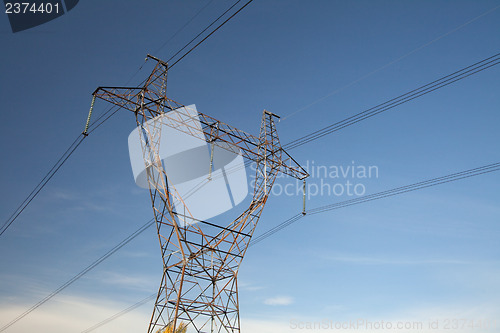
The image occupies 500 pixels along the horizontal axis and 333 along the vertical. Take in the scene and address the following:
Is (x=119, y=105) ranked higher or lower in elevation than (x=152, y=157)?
higher

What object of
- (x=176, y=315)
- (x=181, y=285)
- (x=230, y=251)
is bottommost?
(x=176, y=315)

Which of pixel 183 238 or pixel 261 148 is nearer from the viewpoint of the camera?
pixel 183 238

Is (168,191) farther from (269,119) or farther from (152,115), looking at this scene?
(269,119)

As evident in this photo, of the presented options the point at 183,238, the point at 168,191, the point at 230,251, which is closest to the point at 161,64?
the point at 168,191

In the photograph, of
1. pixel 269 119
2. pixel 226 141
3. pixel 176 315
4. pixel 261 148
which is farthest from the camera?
pixel 269 119

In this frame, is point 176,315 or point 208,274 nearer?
Result: point 176,315

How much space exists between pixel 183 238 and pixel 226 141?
739 centimetres

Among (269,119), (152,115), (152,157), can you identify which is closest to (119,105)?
(152,115)

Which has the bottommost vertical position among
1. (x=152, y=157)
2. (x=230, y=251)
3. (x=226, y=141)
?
(x=230, y=251)

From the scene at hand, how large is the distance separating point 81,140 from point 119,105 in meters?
3.13

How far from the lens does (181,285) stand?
21.9m

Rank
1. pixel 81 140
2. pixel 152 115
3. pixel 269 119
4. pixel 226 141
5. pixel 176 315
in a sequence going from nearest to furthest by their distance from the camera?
1. pixel 176 315
2. pixel 81 140
3. pixel 152 115
4. pixel 226 141
5. pixel 269 119

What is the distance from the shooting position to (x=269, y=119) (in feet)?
98.8

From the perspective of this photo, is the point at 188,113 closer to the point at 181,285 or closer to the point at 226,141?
the point at 226,141
